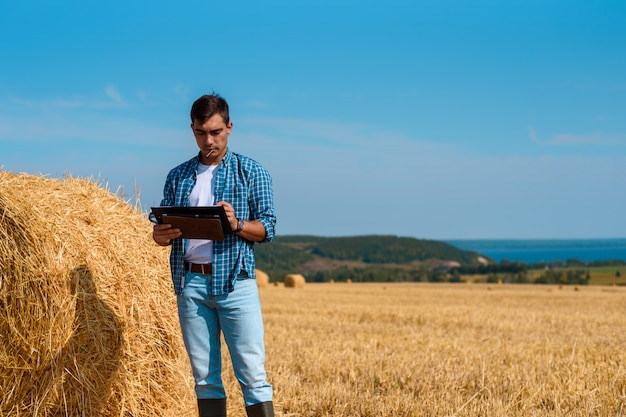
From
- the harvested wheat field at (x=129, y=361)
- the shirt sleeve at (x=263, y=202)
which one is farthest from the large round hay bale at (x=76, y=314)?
the shirt sleeve at (x=263, y=202)

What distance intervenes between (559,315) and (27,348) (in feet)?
49.4

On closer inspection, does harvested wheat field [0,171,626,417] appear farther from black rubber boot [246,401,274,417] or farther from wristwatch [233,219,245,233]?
wristwatch [233,219,245,233]

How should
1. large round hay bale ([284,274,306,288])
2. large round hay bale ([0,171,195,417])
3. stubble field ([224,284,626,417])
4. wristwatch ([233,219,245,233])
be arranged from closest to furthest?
wristwatch ([233,219,245,233])
large round hay bale ([0,171,195,417])
stubble field ([224,284,626,417])
large round hay bale ([284,274,306,288])

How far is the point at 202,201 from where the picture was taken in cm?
462

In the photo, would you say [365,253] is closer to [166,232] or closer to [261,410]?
[261,410]

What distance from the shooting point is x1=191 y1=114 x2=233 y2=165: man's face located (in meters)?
4.41

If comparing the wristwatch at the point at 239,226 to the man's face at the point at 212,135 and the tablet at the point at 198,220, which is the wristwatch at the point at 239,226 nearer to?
the tablet at the point at 198,220

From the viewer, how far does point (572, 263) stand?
91750 mm

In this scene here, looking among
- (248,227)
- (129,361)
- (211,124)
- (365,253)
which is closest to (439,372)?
(129,361)

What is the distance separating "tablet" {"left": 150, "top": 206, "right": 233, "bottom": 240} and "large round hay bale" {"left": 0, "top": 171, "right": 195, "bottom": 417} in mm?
1484

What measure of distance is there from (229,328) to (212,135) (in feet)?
4.22

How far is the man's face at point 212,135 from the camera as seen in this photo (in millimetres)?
4414

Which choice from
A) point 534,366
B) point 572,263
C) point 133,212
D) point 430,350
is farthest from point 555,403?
point 572,263

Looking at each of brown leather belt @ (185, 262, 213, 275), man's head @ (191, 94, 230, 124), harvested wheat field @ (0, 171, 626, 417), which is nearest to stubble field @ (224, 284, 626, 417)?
harvested wheat field @ (0, 171, 626, 417)
